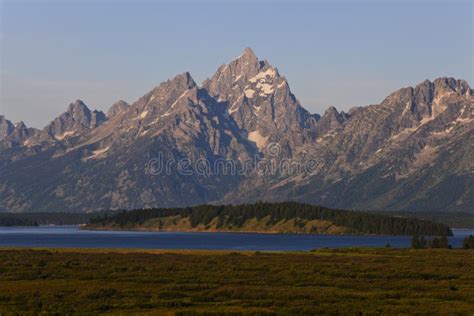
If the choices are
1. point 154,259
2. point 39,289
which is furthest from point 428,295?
point 154,259

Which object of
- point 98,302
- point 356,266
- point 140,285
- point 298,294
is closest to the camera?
point 98,302

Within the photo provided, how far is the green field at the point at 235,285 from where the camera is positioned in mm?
97562

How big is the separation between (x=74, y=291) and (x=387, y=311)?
36.2 meters

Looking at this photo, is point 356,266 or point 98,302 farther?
point 356,266

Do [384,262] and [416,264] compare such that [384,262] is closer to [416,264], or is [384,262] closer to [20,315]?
[416,264]

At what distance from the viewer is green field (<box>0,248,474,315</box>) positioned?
3841 inches

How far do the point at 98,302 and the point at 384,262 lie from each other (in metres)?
73.0

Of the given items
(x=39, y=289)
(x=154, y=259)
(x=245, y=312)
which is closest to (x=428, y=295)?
(x=245, y=312)

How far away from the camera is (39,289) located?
112 m

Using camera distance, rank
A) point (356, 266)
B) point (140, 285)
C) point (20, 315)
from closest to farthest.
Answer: point (20, 315) → point (140, 285) → point (356, 266)

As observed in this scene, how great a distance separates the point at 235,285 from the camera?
11819 centimetres

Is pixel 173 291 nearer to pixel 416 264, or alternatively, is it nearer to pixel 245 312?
pixel 245 312

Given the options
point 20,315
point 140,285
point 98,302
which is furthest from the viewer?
point 140,285

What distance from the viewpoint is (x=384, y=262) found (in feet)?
532
